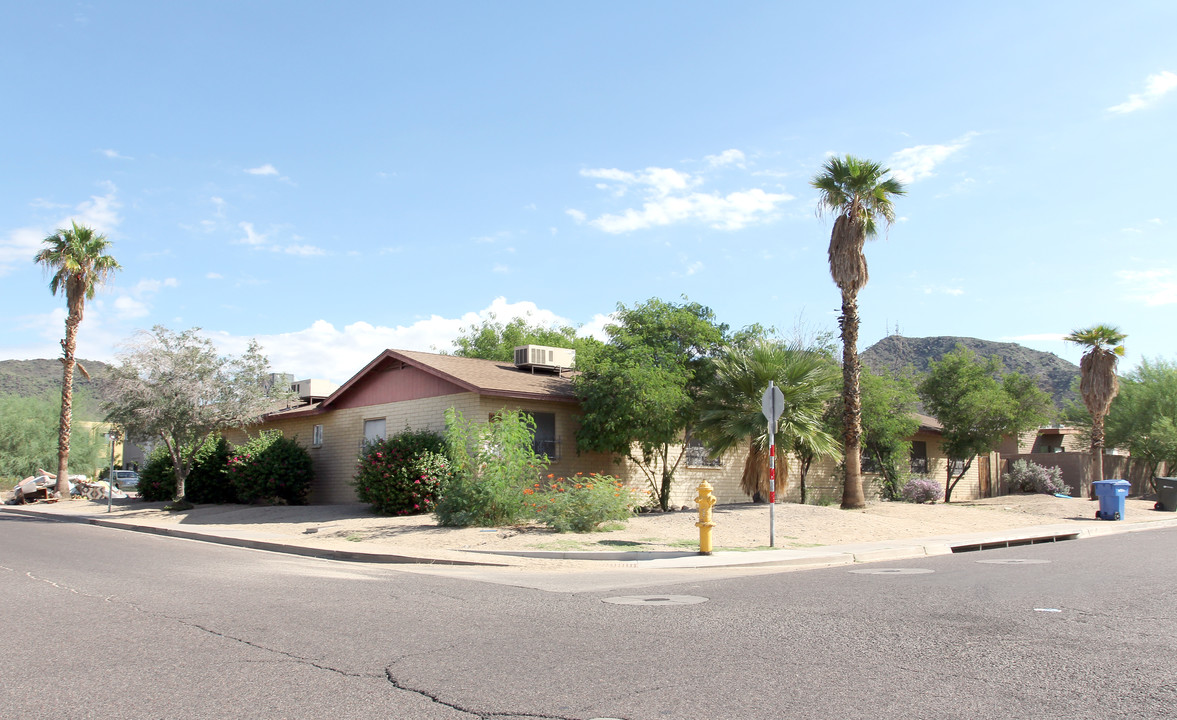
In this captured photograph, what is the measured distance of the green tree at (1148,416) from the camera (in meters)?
35.1

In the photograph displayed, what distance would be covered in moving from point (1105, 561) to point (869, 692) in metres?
9.24

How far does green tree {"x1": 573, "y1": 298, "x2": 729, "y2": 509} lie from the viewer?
21062 mm

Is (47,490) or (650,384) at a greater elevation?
(650,384)

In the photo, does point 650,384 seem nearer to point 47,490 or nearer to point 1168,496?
point 1168,496

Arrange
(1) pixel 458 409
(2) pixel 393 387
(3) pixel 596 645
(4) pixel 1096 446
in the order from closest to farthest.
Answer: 1. (3) pixel 596 645
2. (1) pixel 458 409
3. (2) pixel 393 387
4. (4) pixel 1096 446

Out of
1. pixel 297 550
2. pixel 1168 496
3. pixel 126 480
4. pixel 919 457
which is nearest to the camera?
pixel 297 550

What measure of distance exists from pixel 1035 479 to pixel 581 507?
74.5 feet

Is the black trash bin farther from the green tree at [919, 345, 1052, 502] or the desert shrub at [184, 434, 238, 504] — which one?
the desert shrub at [184, 434, 238, 504]

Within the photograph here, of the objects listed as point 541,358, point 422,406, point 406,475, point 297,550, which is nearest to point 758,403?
point 541,358

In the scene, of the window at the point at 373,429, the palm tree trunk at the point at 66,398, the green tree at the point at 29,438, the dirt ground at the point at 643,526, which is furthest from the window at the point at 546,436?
the green tree at the point at 29,438

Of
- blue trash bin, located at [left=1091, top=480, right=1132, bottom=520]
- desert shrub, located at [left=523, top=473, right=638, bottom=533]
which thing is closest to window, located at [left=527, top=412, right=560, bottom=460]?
desert shrub, located at [left=523, top=473, right=638, bottom=533]

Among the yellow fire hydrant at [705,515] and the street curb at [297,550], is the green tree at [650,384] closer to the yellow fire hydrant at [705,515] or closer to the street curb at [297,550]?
the yellow fire hydrant at [705,515]

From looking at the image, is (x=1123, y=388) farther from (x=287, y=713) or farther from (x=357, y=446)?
(x=287, y=713)

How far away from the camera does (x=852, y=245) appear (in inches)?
907
